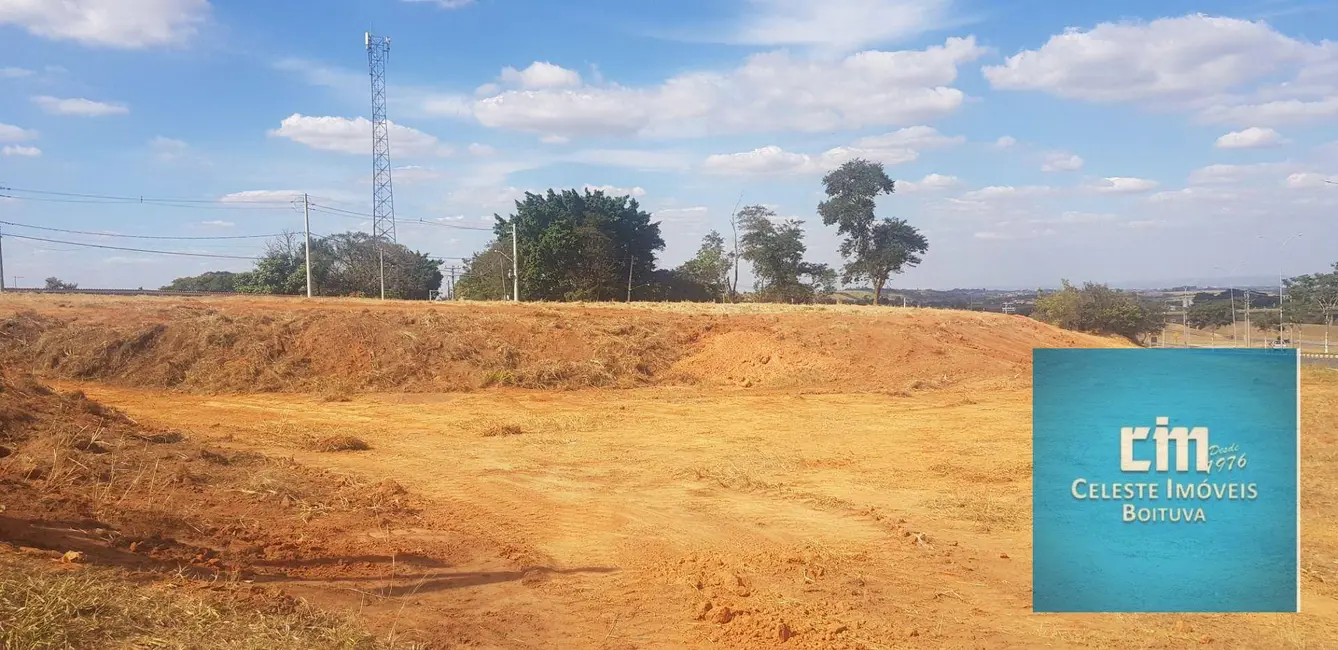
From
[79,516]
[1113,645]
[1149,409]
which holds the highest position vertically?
[1149,409]

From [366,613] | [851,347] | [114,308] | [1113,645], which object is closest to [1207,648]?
[1113,645]

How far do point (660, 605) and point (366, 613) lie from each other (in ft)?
6.44

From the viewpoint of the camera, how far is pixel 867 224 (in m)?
49.2

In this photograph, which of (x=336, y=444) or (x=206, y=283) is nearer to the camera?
(x=336, y=444)

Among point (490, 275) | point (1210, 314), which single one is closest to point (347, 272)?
point (490, 275)

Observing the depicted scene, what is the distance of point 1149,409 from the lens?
636 cm

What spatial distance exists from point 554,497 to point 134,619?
489 centimetres

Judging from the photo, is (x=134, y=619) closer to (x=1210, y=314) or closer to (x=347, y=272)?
(x=1210, y=314)

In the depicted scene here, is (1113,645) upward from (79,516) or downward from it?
downward

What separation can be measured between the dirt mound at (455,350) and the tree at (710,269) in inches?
1174

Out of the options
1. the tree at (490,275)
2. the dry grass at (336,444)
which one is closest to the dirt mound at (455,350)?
the dry grass at (336,444)

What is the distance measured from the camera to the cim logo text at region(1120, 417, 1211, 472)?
545cm

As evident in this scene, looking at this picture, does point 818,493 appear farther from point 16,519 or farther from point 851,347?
point 851,347

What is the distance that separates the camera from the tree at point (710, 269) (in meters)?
54.9
